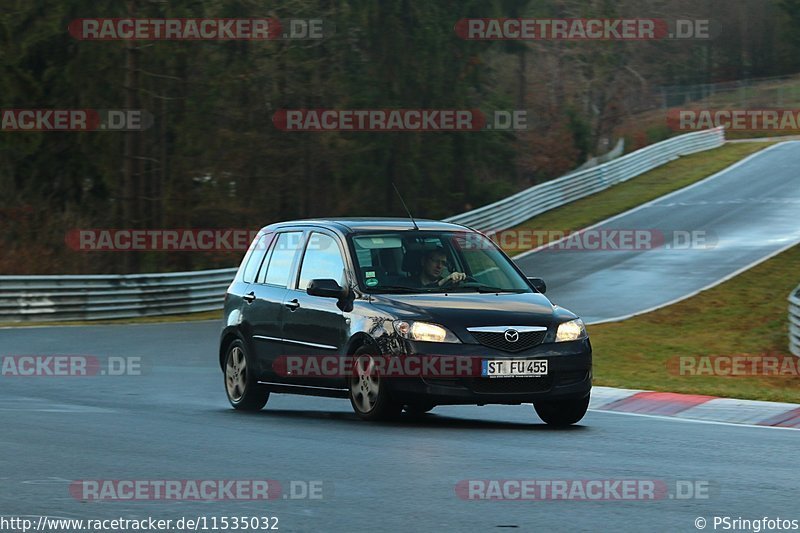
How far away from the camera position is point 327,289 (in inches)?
476

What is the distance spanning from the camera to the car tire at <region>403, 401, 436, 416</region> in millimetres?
11477

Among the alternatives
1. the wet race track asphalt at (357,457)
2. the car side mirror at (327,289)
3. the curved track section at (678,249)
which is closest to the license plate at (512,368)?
the wet race track asphalt at (357,457)

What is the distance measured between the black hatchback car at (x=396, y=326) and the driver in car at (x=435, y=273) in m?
0.01

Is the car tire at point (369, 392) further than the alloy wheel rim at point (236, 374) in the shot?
No

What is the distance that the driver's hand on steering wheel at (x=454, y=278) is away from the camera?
40.2ft

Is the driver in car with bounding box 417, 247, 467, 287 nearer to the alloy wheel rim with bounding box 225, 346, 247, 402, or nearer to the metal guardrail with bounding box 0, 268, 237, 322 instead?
the alloy wheel rim with bounding box 225, 346, 247, 402

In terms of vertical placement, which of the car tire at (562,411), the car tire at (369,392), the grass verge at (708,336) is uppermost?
the car tire at (369,392)

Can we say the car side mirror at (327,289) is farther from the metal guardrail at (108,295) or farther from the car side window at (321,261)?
the metal guardrail at (108,295)

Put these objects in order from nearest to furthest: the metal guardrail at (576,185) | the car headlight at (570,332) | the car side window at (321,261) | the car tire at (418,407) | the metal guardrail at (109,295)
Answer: the car tire at (418,407) → the car headlight at (570,332) → the car side window at (321,261) → the metal guardrail at (109,295) → the metal guardrail at (576,185)

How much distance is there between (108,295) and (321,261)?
17.5 metres

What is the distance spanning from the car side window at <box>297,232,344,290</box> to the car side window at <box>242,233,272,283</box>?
880 millimetres

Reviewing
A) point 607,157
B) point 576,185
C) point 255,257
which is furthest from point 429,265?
point 607,157

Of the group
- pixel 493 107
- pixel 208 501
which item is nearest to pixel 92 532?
pixel 208 501

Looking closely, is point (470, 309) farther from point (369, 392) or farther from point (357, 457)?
point (357, 457)
